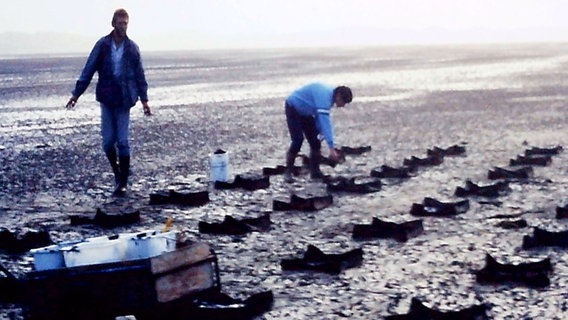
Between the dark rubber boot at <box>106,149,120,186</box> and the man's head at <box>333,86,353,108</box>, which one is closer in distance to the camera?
the man's head at <box>333,86,353,108</box>

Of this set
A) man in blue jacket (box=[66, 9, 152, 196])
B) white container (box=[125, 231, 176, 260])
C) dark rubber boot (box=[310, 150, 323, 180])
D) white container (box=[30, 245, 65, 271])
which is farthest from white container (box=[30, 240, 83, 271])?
dark rubber boot (box=[310, 150, 323, 180])

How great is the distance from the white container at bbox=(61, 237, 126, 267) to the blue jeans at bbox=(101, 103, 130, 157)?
17.9 ft

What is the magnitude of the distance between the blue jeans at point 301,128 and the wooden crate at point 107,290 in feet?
22.2

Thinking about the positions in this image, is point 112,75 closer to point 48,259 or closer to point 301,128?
point 301,128

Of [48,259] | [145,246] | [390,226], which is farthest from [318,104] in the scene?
[48,259]

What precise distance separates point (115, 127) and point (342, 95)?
101 inches

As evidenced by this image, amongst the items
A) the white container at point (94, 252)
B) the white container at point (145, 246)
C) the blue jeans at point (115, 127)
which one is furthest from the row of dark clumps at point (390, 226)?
the white container at point (94, 252)

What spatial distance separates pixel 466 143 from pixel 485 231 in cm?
797

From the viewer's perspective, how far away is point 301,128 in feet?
43.4

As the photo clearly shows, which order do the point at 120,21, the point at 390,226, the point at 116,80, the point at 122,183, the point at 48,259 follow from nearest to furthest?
the point at 48,259 → the point at 390,226 → the point at 120,21 → the point at 116,80 → the point at 122,183

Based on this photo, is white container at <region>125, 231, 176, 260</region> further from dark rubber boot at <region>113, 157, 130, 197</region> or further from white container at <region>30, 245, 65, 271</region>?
dark rubber boot at <region>113, 157, 130, 197</region>

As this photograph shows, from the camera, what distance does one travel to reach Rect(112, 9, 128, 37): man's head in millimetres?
11359

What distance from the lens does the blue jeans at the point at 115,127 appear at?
1198cm

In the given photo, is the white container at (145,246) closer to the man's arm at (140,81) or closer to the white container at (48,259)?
the white container at (48,259)
